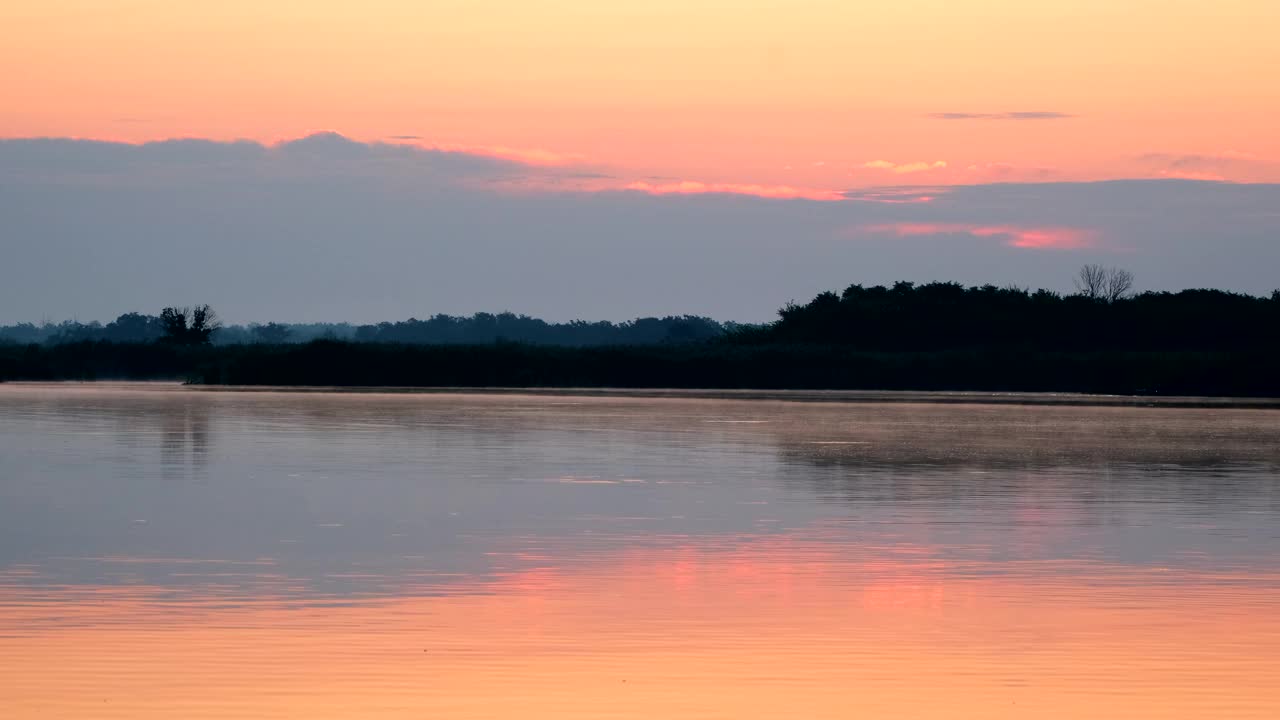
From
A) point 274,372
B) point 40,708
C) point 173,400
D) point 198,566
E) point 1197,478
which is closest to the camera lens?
point 40,708

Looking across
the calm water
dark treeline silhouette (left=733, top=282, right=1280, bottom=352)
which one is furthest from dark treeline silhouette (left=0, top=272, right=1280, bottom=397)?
the calm water

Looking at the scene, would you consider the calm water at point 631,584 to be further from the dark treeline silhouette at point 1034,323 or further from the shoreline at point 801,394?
the dark treeline silhouette at point 1034,323

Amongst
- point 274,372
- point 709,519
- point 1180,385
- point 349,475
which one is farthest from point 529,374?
point 709,519

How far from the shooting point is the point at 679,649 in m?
10.3

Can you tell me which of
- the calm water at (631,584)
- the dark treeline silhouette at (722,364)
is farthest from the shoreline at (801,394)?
the calm water at (631,584)

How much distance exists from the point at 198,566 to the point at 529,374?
61.5 metres

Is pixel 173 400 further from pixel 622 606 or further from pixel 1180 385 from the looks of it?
pixel 622 606

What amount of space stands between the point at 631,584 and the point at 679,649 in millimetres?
2584

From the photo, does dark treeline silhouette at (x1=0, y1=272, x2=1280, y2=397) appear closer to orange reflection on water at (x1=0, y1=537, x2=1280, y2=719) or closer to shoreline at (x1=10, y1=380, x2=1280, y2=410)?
shoreline at (x1=10, y1=380, x2=1280, y2=410)

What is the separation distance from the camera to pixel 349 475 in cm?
2281

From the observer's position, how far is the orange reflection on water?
348 inches

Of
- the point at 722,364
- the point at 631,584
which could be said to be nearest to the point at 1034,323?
the point at 722,364

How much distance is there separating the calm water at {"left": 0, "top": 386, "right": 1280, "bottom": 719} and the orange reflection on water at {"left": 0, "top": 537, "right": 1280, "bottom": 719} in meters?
0.03

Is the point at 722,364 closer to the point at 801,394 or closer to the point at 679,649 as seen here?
the point at 801,394
